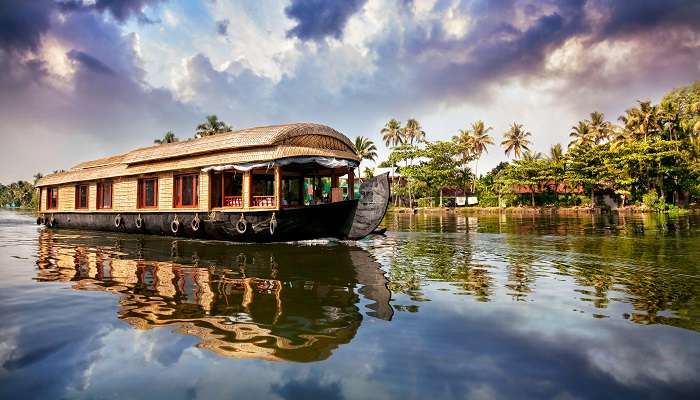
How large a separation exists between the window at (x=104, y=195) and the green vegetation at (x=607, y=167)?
30.9 metres

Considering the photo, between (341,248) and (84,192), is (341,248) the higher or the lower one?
the lower one

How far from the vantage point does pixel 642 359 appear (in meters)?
3.42

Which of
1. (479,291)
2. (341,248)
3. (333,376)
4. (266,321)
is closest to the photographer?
(333,376)

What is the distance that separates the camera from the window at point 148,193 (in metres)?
14.8

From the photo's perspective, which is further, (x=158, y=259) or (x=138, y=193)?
(x=138, y=193)

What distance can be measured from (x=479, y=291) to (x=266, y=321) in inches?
124

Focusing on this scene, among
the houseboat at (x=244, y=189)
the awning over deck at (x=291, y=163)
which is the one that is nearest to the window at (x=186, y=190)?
the houseboat at (x=244, y=189)

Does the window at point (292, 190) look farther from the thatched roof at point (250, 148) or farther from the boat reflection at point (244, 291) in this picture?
the boat reflection at point (244, 291)

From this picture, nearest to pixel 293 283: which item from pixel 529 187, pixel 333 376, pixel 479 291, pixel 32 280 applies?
pixel 479 291

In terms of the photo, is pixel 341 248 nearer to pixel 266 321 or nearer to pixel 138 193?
pixel 266 321

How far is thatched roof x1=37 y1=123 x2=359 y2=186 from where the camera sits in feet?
37.8

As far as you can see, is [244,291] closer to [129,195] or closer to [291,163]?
[291,163]

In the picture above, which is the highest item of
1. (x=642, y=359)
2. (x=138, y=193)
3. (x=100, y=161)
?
(x=100, y=161)

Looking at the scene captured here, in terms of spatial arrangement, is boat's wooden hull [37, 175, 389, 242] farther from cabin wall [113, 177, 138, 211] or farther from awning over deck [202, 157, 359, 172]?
Result: cabin wall [113, 177, 138, 211]
